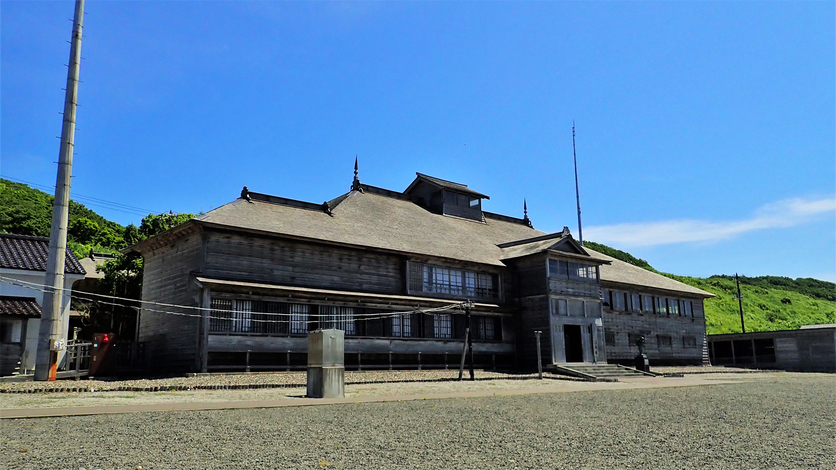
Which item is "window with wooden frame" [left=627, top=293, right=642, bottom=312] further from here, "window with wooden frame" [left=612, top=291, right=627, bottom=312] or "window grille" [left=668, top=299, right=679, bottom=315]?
"window grille" [left=668, top=299, right=679, bottom=315]

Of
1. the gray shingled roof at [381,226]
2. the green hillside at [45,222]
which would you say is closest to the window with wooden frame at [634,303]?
the gray shingled roof at [381,226]

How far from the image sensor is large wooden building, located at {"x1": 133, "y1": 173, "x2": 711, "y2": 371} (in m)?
24.2

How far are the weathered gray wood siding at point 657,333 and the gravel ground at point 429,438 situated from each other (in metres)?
24.9

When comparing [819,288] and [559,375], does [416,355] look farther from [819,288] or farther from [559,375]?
[819,288]

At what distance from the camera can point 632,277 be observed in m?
41.0

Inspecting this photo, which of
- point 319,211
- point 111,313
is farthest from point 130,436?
point 111,313

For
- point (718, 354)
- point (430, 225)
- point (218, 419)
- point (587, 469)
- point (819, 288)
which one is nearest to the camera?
point (587, 469)

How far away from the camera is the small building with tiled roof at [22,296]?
2189cm

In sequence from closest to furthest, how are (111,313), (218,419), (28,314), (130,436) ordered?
(130,436) → (218,419) → (28,314) → (111,313)

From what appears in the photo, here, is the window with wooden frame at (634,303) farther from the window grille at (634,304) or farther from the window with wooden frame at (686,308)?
the window with wooden frame at (686,308)

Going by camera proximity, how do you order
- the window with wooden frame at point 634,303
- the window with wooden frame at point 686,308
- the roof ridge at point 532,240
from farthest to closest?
the window with wooden frame at point 686,308 < the window with wooden frame at point 634,303 < the roof ridge at point 532,240

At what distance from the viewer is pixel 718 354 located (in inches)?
1966

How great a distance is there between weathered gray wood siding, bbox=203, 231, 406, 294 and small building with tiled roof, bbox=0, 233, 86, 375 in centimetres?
637

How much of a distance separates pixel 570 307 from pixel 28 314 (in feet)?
83.2
